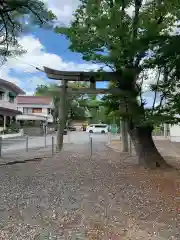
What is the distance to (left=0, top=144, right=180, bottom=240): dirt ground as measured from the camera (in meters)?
5.08

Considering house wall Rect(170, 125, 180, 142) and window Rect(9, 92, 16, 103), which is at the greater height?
window Rect(9, 92, 16, 103)

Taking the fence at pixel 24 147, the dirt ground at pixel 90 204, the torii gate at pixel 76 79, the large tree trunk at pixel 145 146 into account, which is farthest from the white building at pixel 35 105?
the dirt ground at pixel 90 204

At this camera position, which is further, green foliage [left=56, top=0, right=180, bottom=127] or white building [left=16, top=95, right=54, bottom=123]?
white building [left=16, top=95, right=54, bottom=123]

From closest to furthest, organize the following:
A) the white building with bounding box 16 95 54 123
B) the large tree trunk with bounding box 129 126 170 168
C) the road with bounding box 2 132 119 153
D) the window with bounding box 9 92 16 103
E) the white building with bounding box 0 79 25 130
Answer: the large tree trunk with bounding box 129 126 170 168, the road with bounding box 2 132 119 153, the white building with bounding box 0 79 25 130, the window with bounding box 9 92 16 103, the white building with bounding box 16 95 54 123

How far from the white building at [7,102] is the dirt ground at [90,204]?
3001 cm

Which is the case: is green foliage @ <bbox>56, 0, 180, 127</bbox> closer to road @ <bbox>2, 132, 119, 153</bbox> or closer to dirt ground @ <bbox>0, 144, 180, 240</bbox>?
dirt ground @ <bbox>0, 144, 180, 240</bbox>

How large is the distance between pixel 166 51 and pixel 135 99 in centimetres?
463

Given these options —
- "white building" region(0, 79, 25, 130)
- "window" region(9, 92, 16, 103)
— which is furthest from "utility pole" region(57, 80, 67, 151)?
"window" region(9, 92, 16, 103)

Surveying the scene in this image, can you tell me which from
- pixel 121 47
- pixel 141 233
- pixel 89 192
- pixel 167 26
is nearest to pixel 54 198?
pixel 89 192

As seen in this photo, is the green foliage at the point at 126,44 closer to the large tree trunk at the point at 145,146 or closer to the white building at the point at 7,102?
the large tree trunk at the point at 145,146

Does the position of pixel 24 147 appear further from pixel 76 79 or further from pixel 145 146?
pixel 145 146

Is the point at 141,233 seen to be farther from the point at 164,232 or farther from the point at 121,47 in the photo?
the point at 121,47

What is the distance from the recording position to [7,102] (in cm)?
4394

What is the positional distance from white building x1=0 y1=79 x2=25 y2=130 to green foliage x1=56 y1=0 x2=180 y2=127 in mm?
28566
